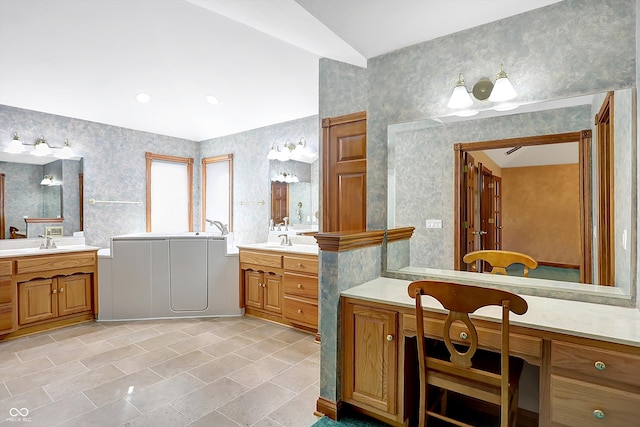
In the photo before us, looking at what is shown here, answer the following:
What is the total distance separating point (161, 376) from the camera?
8.49 ft

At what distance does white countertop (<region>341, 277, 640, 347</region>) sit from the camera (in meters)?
1.39

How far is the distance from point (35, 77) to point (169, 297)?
269 cm

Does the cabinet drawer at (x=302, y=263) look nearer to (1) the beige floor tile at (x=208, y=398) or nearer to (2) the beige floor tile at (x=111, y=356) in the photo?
(1) the beige floor tile at (x=208, y=398)

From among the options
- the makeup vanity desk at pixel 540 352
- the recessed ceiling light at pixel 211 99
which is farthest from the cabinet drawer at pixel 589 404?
the recessed ceiling light at pixel 211 99

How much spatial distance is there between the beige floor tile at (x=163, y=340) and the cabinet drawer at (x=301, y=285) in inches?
44.8

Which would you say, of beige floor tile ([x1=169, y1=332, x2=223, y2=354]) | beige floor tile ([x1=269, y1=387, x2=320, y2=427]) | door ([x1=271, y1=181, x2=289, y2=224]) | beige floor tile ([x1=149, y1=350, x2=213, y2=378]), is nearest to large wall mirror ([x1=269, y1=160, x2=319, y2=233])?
door ([x1=271, y1=181, x2=289, y2=224])

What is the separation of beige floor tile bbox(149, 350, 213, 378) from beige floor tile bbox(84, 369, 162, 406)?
6 centimetres

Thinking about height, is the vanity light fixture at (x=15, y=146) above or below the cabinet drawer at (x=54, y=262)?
above

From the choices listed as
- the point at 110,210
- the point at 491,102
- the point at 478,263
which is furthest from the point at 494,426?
the point at 110,210

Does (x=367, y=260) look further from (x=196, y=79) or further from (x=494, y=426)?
(x=196, y=79)

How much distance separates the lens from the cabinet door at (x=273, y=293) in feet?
12.3

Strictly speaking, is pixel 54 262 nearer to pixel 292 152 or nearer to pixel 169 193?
pixel 169 193

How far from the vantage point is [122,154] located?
15.2 ft

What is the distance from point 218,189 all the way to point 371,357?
3.90m
